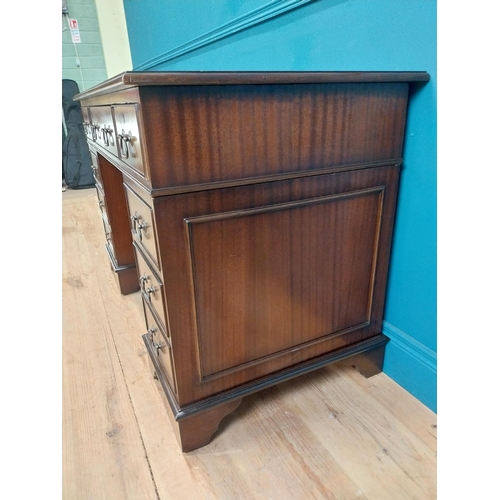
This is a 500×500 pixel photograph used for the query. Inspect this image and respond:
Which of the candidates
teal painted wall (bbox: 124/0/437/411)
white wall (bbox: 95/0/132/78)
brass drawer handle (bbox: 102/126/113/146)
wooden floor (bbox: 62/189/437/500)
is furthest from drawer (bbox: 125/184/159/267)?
white wall (bbox: 95/0/132/78)

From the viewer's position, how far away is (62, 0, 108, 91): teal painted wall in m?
3.93

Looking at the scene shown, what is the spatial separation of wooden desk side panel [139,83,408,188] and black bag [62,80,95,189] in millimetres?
3669

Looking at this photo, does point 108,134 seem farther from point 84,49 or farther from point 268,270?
point 84,49

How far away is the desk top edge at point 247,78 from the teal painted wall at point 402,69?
9 cm

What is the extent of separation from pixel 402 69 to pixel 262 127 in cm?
43

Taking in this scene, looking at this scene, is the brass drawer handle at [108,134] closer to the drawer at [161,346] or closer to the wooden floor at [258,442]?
the drawer at [161,346]

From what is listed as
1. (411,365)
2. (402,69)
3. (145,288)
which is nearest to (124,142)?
(145,288)

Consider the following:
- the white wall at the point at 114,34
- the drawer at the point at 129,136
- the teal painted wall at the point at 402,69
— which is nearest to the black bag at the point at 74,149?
the white wall at the point at 114,34

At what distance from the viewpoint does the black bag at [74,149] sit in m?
3.90

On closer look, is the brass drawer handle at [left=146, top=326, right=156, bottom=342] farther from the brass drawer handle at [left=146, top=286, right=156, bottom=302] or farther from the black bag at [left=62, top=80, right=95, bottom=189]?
the black bag at [left=62, top=80, right=95, bottom=189]

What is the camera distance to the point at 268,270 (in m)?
0.86
